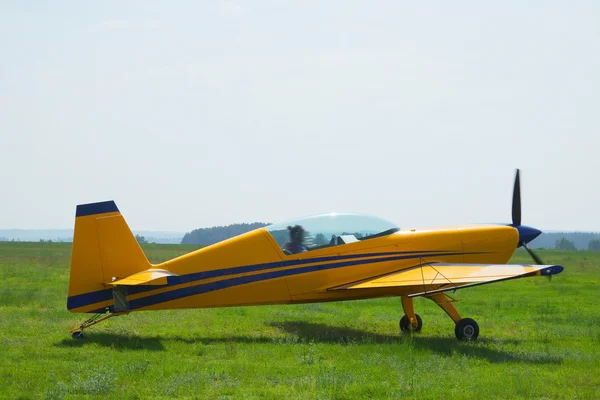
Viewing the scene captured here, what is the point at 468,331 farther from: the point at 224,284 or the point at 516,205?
the point at 224,284

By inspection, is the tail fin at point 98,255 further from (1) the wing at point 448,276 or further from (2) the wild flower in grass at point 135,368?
(1) the wing at point 448,276

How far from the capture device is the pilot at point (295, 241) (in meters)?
11.5

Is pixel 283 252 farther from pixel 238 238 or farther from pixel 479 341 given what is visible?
pixel 479 341

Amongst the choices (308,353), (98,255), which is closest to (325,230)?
(308,353)

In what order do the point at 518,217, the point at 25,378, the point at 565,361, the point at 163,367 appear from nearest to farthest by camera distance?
the point at 25,378
the point at 163,367
the point at 565,361
the point at 518,217

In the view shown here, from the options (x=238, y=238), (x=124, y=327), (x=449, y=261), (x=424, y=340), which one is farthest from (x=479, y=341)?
(x=124, y=327)

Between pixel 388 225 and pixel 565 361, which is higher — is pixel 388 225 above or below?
above

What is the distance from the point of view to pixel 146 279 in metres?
10.1

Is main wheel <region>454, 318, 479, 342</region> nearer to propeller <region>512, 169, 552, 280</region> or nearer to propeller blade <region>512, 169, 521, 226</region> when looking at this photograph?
propeller <region>512, 169, 552, 280</region>

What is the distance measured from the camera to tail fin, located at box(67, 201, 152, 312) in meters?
10.4

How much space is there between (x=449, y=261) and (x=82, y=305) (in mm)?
6518

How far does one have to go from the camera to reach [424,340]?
11094 mm

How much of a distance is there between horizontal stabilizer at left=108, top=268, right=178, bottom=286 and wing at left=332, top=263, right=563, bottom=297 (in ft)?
9.92

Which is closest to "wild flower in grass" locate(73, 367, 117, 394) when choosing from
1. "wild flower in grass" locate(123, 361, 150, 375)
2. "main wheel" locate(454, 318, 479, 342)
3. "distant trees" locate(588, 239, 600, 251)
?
"wild flower in grass" locate(123, 361, 150, 375)
